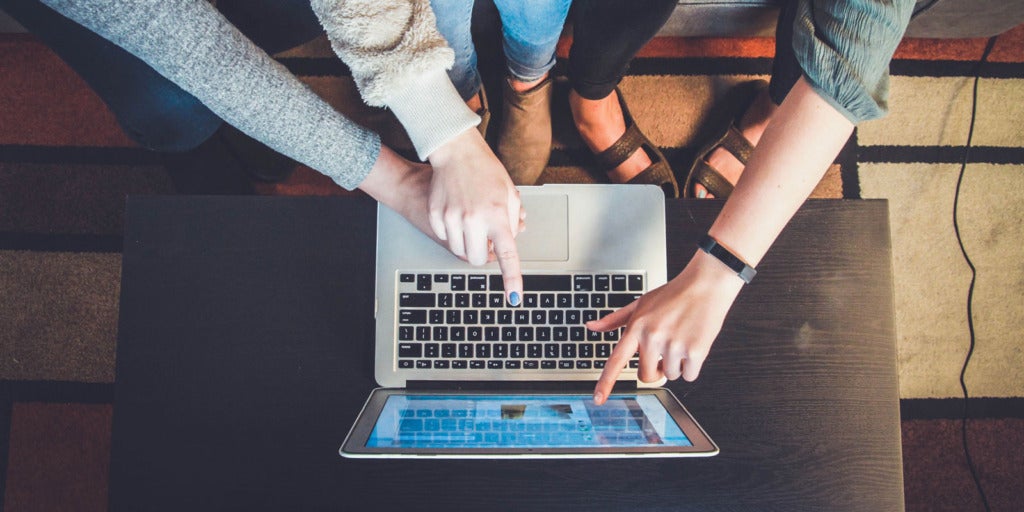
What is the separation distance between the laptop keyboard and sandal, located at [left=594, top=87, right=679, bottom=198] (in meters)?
0.52

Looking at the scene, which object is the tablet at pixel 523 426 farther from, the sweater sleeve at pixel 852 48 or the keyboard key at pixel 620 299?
the sweater sleeve at pixel 852 48

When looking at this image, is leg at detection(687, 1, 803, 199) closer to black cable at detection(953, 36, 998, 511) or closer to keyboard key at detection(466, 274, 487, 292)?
black cable at detection(953, 36, 998, 511)

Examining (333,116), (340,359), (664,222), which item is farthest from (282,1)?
(664,222)

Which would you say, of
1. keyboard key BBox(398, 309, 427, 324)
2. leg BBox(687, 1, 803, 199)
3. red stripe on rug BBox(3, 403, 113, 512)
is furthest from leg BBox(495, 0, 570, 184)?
red stripe on rug BBox(3, 403, 113, 512)

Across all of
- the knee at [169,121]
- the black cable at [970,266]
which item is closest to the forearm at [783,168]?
the knee at [169,121]

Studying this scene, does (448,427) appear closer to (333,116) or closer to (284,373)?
(284,373)

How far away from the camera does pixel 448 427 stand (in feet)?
2.05

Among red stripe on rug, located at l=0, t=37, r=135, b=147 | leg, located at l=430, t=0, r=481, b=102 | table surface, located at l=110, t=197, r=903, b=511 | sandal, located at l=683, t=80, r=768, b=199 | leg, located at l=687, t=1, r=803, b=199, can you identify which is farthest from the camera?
red stripe on rug, located at l=0, t=37, r=135, b=147

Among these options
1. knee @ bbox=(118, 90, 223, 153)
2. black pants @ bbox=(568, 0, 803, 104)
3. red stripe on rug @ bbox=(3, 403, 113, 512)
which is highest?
black pants @ bbox=(568, 0, 803, 104)

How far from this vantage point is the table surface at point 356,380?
0.67 m

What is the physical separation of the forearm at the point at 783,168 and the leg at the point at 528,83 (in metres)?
0.37

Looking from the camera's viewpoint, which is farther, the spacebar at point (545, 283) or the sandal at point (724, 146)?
the sandal at point (724, 146)

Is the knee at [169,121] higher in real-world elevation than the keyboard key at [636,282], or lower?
higher

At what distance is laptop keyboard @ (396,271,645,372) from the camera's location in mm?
685
